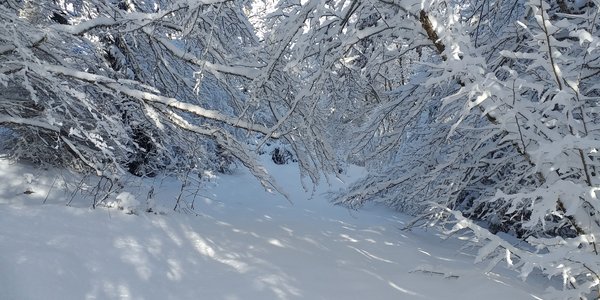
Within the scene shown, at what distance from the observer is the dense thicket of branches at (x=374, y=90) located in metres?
1.97

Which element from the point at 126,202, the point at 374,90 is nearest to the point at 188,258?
the point at 126,202

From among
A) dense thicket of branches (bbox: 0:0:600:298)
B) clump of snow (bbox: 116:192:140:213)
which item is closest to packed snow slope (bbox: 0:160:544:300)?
clump of snow (bbox: 116:192:140:213)

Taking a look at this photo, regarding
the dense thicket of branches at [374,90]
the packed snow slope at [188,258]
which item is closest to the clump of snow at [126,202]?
the packed snow slope at [188,258]

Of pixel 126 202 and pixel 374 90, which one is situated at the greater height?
pixel 374 90

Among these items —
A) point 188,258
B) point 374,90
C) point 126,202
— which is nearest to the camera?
point 188,258

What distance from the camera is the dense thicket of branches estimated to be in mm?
1973

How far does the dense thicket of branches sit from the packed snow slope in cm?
56

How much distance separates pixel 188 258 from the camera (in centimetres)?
363

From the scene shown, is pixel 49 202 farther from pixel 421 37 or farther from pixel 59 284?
pixel 421 37

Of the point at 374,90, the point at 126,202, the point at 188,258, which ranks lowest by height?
the point at 188,258

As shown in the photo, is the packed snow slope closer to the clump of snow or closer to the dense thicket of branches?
the clump of snow

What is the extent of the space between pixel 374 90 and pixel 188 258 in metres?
4.18

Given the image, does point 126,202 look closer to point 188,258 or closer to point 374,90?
point 188,258

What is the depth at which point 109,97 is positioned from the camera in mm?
5316
